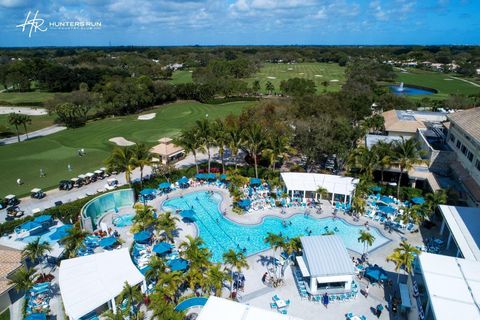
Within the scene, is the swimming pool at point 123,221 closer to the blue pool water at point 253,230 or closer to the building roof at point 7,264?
the blue pool water at point 253,230

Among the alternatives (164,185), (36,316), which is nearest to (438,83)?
(164,185)

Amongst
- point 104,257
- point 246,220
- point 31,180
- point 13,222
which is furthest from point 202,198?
point 31,180

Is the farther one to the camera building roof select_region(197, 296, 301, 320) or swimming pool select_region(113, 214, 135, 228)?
swimming pool select_region(113, 214, 135, 228)

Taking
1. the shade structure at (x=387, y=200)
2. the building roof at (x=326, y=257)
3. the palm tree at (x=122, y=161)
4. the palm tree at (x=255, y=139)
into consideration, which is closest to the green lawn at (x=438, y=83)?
the shade structure at (x=387, y=200)

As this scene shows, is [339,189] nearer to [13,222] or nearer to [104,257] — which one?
[104,257]

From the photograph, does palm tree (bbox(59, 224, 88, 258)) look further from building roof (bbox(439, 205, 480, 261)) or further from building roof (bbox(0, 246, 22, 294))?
building roof (bbox(439, 205, 480, 261))

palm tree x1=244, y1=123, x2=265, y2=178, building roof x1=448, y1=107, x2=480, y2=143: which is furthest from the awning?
building roof x1=448, y1=107, x2=480, y2=143
